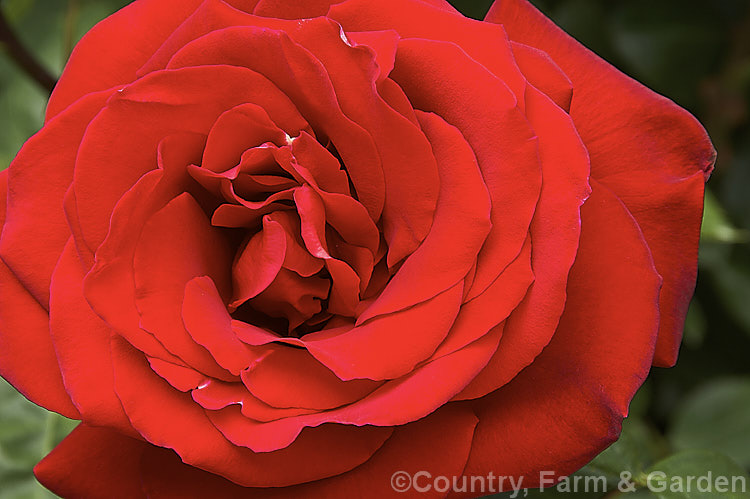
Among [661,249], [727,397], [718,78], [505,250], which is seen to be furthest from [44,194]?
[718,78]

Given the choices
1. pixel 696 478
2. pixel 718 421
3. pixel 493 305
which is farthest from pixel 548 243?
pixel 718 421

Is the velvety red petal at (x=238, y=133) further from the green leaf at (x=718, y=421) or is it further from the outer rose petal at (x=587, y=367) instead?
the green leaf at (x=718, y=421)

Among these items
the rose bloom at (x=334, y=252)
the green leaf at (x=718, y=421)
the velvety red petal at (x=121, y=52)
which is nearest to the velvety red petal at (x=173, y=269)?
the rose bloom at (x=334, y=252)

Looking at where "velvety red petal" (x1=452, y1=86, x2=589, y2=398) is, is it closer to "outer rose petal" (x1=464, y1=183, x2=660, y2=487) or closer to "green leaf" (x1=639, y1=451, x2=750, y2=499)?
"outer rose petal" (x1=464, y1=183, x2=660, y2=487)

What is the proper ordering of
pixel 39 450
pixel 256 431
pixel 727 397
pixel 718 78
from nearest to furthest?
pixel 256 431 → pixel 39 450 → pixel 727 397 → pixel 718 78

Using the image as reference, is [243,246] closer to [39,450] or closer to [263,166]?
[263,166]

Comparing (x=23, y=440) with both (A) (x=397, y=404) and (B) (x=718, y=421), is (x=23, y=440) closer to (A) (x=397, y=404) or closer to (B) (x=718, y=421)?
(A) (x=397, y=404)
